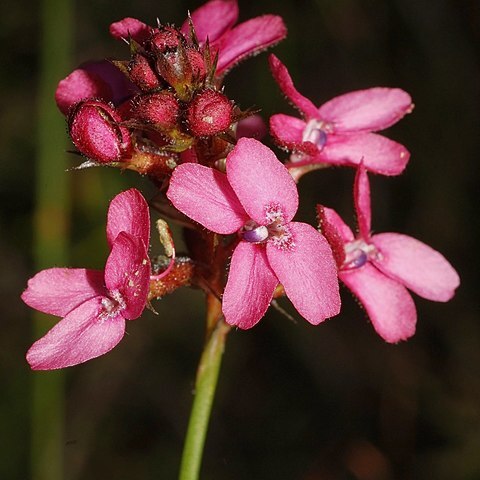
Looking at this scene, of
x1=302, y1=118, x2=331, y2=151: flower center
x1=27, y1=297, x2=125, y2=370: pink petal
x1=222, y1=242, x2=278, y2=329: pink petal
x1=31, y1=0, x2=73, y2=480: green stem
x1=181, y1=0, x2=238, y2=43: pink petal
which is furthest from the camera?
x1=31, y1=0, x2=73, y2=480: green stem

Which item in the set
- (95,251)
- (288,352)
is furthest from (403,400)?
(95,251)

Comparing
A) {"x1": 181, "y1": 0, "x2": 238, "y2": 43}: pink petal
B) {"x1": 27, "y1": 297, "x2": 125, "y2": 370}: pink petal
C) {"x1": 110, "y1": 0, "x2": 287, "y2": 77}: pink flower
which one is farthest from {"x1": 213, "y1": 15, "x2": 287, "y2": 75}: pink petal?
{"x1": 27, "y1": 297, "x2": 125, "y2": 370}: pink petal

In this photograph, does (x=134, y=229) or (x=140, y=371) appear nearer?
(x=134, y=229)

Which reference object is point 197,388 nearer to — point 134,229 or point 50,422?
point 134,229

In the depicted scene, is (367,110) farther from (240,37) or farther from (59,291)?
(59,291)

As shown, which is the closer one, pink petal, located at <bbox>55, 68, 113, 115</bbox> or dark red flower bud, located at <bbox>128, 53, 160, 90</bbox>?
dark red flower bud, located at <bbox>128, 53, 160, 90</bbox>

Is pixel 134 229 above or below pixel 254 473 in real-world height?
above

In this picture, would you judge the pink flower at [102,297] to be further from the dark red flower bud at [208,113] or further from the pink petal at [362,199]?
the pink petal at [362,199]

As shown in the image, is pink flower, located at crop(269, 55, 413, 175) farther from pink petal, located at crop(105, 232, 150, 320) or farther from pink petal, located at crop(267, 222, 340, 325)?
pink petal, located at crop(105, 232, 150, 320)
